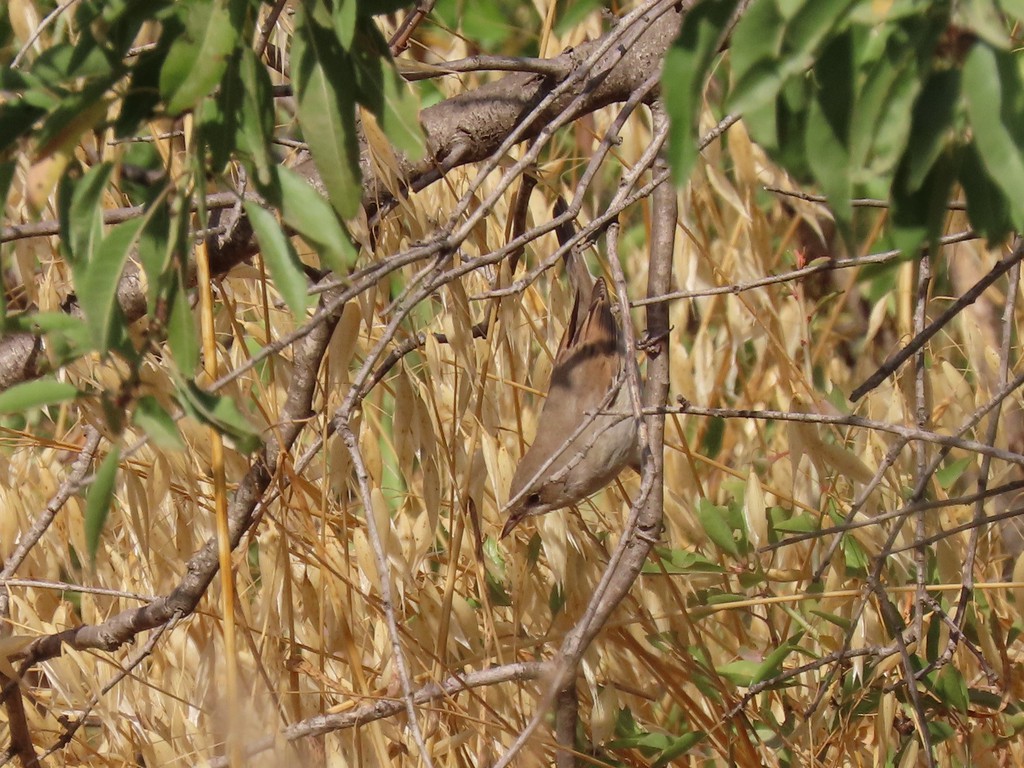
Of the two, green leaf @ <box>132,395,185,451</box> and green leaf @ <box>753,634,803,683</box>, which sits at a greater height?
green leaf @ <box>132,395,185,451</box>

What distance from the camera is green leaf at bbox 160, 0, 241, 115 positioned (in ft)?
1.99

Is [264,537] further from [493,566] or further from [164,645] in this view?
[493,566]

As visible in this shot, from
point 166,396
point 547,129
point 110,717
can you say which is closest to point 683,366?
point 547,129

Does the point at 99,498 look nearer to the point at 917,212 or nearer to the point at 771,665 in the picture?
the point at 917,212

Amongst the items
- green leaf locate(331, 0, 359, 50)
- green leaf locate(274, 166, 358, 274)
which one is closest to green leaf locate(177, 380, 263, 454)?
green leaf locate(274, 166, 358, 274)

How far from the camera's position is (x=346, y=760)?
5.00ft

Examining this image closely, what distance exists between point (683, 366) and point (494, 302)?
57 centimetres

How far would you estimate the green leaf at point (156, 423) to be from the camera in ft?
2.06

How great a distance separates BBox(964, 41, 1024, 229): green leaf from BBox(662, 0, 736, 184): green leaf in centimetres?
11

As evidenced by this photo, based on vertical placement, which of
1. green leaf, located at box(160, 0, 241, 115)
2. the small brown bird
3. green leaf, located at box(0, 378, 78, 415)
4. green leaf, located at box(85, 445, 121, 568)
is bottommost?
the small brown bird

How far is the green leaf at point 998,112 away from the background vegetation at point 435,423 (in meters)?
0.05

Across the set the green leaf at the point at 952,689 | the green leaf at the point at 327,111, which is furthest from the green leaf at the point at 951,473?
the green leaf at the point at 327,111

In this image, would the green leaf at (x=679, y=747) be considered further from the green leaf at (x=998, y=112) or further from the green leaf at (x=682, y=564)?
the green leaf at (x=998, y=112)

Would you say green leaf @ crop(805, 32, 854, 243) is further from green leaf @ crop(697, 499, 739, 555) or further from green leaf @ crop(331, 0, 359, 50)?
green leaf @ crop(697, 499, 739, 555)
